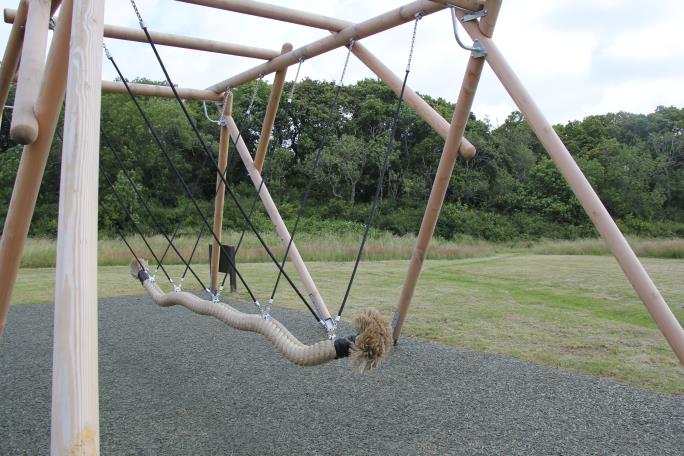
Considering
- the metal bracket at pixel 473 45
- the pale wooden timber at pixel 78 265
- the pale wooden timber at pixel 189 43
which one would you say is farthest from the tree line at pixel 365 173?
the pale wooden timber at pixel 78 265

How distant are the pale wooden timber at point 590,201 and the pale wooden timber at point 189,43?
85.6 inches

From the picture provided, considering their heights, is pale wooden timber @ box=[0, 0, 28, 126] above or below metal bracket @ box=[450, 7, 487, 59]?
below

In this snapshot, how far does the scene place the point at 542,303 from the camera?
7.67m

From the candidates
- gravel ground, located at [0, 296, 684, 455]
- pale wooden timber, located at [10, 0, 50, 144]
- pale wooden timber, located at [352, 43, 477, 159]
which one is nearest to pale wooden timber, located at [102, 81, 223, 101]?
pale wooden timber, located at [352, 43, 477, 159]

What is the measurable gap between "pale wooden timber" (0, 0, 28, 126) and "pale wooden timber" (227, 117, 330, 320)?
6.53 feet

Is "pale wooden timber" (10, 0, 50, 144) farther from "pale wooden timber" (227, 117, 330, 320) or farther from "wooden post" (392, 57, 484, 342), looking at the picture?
"pale wooden timber" (227, 117, 330, 320)

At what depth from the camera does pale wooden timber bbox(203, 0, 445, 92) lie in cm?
320

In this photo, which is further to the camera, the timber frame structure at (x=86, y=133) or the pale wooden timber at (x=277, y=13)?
the pale wooden timber at (x=277, y=13)

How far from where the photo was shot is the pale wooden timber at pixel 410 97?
353 cm

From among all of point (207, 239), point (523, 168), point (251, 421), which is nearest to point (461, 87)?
point (251, 421)

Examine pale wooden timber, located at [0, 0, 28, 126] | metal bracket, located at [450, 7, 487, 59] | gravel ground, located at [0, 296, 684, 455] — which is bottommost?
gravel ground, located at [0, 296, 684, 455]

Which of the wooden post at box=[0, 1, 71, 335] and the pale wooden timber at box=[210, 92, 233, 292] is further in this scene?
the pale wooden timber at box=[210, 92, 233, 292]

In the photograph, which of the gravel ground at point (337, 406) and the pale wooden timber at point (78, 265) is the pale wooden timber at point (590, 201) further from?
the pale wooden timber at point (78, 265)

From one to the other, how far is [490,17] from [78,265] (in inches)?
93.0
